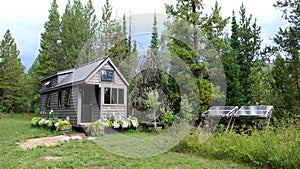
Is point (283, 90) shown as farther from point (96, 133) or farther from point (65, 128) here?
point (65, 128)

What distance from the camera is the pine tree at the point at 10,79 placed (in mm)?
21531

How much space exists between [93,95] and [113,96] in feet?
3.31

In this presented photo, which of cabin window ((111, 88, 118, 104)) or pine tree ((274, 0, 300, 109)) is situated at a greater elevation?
pine tree ((274, 0, 300, 109))

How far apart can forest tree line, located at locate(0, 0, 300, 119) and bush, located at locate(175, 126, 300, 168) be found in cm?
430

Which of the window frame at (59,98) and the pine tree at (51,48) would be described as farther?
the pine tree at (51,48)

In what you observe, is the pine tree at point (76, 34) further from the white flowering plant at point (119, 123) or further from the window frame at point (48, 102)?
the white flowering plant at point (119, 123)

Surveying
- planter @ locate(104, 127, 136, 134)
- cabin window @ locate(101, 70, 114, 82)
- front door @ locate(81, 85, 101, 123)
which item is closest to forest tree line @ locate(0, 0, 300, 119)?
cabin window @ locate(101, 70, 114, 82)

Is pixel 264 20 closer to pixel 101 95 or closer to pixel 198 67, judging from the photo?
pixel 198 67

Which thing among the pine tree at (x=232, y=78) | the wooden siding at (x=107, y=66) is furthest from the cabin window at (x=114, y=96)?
the pine tree at (x=232, y=78)

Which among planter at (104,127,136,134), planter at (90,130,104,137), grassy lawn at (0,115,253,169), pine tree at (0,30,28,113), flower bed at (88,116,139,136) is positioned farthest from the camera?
pine tree at (0,30,28,113)

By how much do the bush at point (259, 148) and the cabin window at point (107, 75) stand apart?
19.9ft

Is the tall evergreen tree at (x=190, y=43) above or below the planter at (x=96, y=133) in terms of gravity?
above

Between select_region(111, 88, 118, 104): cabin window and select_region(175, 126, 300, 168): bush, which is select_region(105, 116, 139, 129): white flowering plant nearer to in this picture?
select_region(111, 88, 118, 104): cabin window

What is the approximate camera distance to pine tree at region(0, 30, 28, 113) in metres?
21.5
